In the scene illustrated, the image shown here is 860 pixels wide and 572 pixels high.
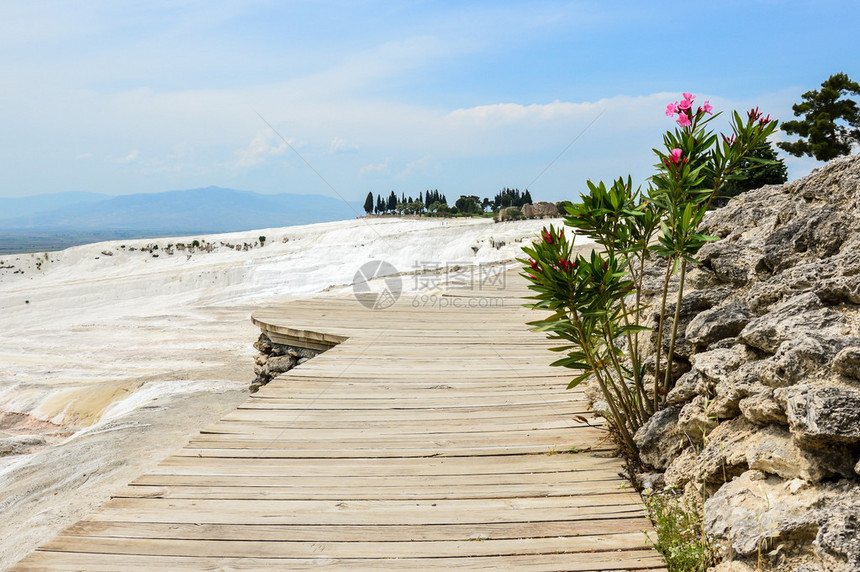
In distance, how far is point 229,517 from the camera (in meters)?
2.55

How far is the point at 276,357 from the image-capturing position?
20.7 ft

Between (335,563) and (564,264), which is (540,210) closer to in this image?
(564,264)

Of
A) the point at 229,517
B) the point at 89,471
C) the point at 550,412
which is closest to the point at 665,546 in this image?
the point at 550,412

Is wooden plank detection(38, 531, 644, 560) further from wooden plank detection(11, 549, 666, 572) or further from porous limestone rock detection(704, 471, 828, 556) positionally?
porous limestone rock detection(704, 471, 828, 556)

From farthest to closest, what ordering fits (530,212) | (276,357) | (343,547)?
(530,212) < (276,357) < (343,547)

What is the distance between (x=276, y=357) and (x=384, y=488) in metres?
3.78

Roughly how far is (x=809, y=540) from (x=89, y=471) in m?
5.36

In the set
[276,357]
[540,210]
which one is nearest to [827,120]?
[540,210]

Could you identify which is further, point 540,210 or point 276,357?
point 540,210

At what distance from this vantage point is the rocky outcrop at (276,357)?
6180 millimetres

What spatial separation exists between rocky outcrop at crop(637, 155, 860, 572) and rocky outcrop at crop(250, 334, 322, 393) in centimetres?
404

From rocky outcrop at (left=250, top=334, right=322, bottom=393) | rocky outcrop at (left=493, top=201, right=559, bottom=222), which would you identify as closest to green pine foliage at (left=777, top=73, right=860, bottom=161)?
rocky outcrop at (left=493, top=201, right=559, bottom=222)

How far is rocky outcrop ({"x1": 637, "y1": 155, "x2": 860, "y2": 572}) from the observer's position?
6.27ft

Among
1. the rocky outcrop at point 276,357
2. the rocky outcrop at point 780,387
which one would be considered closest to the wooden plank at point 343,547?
the rocky outcrop at point 780,387
